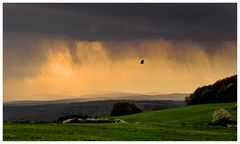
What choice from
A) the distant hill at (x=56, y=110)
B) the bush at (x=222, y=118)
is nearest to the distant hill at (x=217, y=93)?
the distant hill at (x=56, y=110)

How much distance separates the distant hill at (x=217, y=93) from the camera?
61.4 metres

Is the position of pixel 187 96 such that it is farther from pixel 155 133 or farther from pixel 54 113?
pixel 155 133

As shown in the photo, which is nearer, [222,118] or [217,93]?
[222,118]

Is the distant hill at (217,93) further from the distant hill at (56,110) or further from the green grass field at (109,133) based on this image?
the green grass field at (109,133)

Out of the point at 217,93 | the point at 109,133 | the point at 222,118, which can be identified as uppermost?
the point at 217,93

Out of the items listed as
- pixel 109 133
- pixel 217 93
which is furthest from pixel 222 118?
pixel 217 93

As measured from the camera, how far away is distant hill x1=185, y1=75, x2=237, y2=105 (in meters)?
61.4

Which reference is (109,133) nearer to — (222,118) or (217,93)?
(222,118)

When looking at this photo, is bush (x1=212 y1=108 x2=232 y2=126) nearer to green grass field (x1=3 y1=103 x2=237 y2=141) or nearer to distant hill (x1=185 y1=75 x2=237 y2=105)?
green grass field (x1=3 y1=103 x2=237 y2=141)

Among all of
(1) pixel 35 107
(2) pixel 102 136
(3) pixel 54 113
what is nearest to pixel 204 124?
(2) pixel 102 136

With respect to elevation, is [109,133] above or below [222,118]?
below

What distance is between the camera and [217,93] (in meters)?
63.7

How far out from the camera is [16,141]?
26.9 metres

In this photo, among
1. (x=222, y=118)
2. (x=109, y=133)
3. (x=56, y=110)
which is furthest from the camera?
(x=56, y=110)
